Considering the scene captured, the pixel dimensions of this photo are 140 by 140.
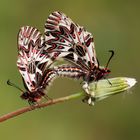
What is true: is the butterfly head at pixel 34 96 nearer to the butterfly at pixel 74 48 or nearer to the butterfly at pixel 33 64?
the butterfly at pixel 33 64

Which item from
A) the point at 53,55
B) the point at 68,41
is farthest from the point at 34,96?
the point at 68,41

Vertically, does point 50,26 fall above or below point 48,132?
above

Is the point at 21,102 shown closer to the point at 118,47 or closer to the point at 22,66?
the point at 118,47

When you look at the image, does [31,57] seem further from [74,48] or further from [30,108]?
[30,108]

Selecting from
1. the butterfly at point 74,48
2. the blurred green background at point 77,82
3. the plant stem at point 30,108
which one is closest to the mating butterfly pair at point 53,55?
the butterfly at point 74,48

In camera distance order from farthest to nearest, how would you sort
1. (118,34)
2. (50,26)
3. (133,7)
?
(133,7), (118,34), (50,26)

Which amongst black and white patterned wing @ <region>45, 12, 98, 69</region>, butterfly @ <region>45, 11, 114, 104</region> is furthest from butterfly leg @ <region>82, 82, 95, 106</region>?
black and white patterned wing @ <region>45, 12, 98, 69</region>

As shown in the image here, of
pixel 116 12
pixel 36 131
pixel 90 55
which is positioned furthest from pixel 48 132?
pixel 90 55
